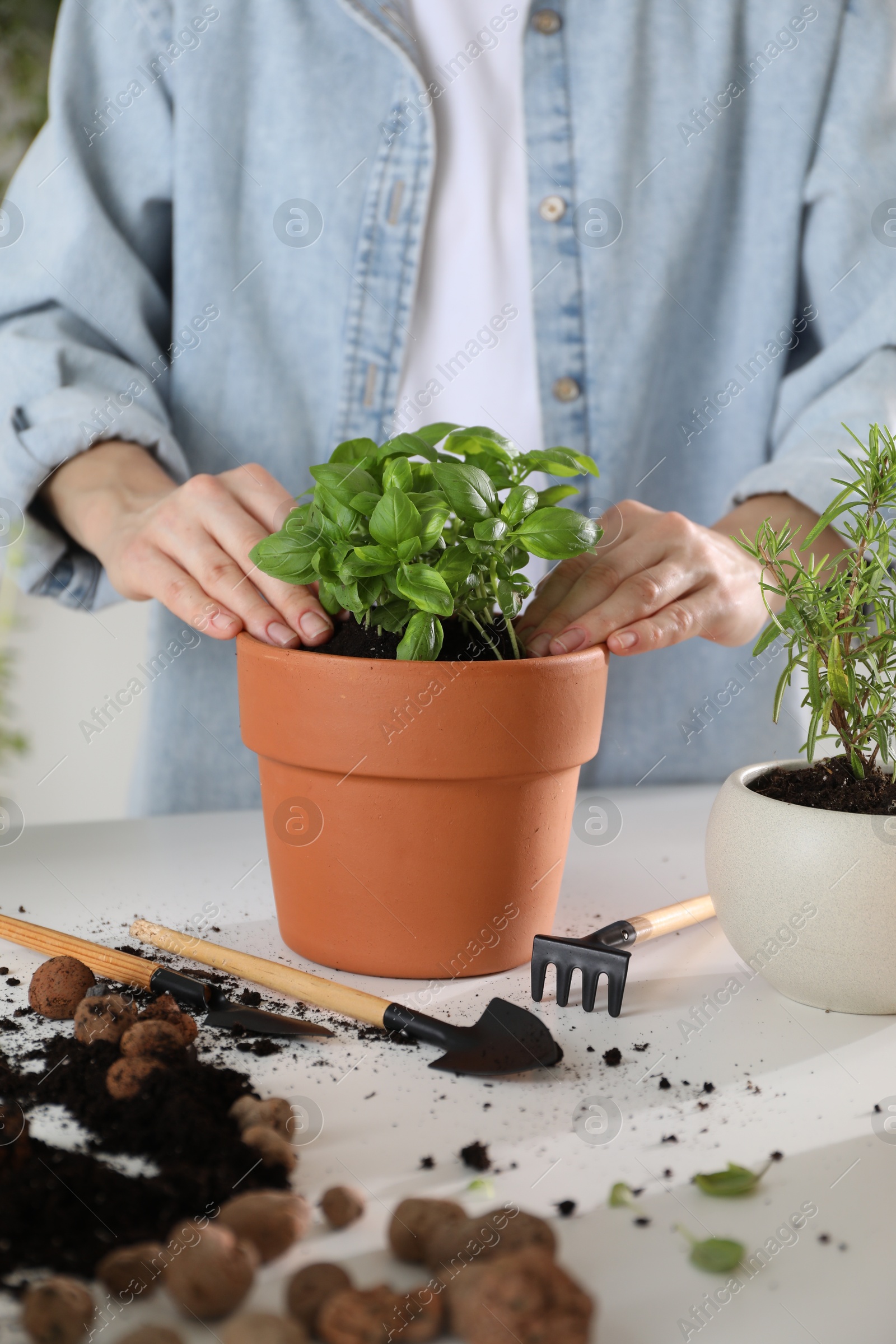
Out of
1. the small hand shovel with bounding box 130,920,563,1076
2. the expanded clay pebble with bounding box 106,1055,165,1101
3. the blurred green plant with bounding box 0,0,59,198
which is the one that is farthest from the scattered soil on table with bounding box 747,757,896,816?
the blurred green plant with bounding box 0,0,59,198

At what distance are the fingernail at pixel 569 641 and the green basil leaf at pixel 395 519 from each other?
178 millimetres

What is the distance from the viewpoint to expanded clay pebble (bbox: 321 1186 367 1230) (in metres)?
0.52

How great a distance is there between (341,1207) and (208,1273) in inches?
3.3

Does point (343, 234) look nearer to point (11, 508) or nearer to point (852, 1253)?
point (11, 508)

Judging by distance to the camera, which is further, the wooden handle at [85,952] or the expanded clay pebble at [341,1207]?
the wooden handle at [85,952]

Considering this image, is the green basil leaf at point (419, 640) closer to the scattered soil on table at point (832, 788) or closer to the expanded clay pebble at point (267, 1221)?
the scattered soil on table at point (832, 788)

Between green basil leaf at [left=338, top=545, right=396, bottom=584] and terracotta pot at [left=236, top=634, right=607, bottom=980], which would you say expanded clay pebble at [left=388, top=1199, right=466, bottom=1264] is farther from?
green basil leaf at [left=338, top=545, right=396, bottom=584]

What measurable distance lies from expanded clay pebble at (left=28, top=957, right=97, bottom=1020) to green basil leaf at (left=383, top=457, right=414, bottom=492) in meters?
0.42

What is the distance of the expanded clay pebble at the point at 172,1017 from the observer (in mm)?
676

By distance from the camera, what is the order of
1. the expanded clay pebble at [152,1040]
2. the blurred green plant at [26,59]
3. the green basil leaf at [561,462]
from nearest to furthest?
1. the expanded clay pebble at [152,1040]
2. the green basil leaf at [561,462]
3. the blurred green plant at [26,59]

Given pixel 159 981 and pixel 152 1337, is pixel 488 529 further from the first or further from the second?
pixel 152 1337

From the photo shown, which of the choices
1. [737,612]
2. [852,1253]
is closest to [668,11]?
[737,612]

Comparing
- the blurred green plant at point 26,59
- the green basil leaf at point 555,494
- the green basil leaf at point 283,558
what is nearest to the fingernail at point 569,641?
the green basil leaf at point 555,494

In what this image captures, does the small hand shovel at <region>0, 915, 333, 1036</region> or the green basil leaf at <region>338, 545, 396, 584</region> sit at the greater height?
the green basil leaf at <region>338, 545, 396, 584</region>
